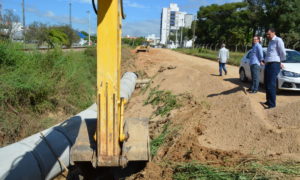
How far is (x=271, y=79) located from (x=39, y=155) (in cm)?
534

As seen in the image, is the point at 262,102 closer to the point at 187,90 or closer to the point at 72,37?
the point at 187,90

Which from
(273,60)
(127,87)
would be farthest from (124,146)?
(127,87)

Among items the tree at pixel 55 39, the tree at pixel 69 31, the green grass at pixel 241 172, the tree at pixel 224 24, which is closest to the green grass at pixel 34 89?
the tree at pixel 55 39

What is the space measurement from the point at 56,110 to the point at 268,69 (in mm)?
6242

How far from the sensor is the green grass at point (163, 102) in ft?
28.1

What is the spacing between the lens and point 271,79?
6863mm

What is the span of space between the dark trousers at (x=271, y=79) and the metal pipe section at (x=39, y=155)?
460cm

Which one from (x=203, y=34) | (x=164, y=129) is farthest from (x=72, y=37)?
(x=164, y=129)

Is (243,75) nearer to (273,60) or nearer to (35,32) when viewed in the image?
(273,60)

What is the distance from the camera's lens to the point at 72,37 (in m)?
45.8

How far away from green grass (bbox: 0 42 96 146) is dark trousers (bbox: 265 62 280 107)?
577 centimetres

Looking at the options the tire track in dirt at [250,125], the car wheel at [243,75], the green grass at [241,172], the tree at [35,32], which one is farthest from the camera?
the tree at [35,32]

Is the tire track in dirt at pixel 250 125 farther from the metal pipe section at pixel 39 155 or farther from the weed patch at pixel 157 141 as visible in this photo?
the metal pipe section at pixel 39 155

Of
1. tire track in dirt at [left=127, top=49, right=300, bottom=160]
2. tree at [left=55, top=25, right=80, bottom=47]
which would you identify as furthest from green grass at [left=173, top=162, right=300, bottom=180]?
tree at [left=55, top=25, right=80, bottom=47]
